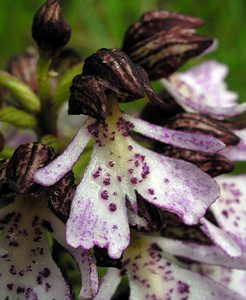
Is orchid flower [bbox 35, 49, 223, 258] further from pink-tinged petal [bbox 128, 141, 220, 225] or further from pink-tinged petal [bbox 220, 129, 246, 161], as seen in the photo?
pink-tinged petal [bbox 220, 129, 246, 161]

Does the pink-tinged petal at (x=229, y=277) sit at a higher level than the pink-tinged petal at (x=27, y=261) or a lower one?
lower

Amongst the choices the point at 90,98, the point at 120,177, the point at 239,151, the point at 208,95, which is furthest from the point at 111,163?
the point at 208,95

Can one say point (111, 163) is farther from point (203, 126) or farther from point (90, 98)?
point (203, 126)

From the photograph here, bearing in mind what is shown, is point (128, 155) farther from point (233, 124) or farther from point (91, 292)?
point (233, 124)

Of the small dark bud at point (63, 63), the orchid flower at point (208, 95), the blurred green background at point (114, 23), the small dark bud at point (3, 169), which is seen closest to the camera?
the small dark bud at point (3, 169)

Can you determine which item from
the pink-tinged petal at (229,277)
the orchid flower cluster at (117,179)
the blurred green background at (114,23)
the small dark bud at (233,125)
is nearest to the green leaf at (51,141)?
the orchid flower cluster at (117,179)

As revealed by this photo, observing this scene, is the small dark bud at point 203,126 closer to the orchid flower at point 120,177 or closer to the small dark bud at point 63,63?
the orchid flower at point 120,177

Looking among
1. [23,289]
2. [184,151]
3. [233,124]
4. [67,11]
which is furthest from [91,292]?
[67,11]

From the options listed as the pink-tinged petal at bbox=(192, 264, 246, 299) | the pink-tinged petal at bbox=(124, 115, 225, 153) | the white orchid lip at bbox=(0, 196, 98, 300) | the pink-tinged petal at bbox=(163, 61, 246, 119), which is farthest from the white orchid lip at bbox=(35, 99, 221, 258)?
the pink-tinged petal at bbox=(192, 264, 246, 299)
